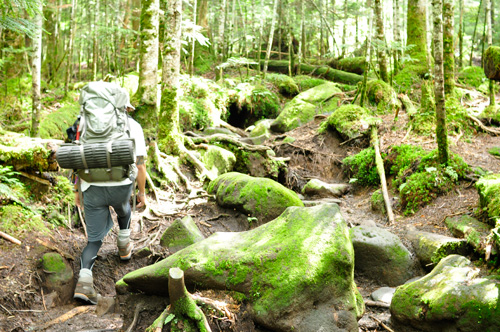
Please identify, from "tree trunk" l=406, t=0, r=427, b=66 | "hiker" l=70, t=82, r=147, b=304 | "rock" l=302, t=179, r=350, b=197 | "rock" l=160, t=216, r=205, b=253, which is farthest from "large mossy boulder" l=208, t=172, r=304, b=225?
"tree trunk" l=406, t=0, r=427, b=66

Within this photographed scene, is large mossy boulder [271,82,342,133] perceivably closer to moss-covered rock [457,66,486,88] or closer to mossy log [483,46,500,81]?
moss-covered rock [457,66,486,88]

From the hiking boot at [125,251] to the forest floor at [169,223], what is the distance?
119 mm

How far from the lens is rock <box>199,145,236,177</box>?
924 cm

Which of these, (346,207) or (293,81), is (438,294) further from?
(293,81)

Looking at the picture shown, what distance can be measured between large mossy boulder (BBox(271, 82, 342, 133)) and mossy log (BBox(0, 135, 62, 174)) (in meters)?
8.58

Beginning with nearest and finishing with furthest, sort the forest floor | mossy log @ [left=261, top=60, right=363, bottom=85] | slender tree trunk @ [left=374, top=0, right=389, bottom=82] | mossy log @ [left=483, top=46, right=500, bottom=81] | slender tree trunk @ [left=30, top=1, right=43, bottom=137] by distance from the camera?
the forest floor → mossy log @ [left=483, top=46, right=500, bottom=81] → slender tree trunk @ [left=30, top=1, right=43, bottom=137] → slender tree trunk @ [left=374, top=0, right=389, bottom=82] → mossy log @ [left=261, top=60, right=363, bottom=85]

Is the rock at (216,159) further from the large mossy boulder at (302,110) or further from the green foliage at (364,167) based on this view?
the large mossy boulder at (302,110)

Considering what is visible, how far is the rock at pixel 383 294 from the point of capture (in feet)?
14.8

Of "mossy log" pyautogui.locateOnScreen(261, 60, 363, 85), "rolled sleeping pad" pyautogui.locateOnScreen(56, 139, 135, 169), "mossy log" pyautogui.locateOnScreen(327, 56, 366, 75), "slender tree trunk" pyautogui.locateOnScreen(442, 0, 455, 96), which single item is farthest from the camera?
"mossy log" pyautogui.locateOnScreen(327, 56, 366, 75)

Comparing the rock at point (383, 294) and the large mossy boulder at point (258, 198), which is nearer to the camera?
the rock at point (383, 294)

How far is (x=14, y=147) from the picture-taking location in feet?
17.1

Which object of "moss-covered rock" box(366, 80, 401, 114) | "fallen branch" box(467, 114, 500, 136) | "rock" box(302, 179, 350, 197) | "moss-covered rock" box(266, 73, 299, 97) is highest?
"moss-covered rock" box(266, 73, 299, 97)

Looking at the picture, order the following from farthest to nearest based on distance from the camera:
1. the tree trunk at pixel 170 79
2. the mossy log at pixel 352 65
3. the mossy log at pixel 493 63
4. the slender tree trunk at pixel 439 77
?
the mossy log at pixel 352 65 < the tree trunk at pixel 170 79 < the slender tree trunk at pixel 439 77 < the mossy log at pixel 493 63

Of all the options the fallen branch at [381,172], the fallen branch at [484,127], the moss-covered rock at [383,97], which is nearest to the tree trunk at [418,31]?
the moss-covered rock at [383,97]
